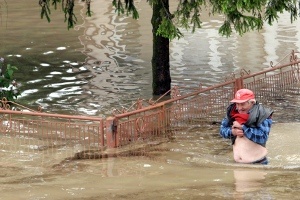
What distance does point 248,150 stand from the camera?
398 inches

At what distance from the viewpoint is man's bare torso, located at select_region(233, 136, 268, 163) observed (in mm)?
10039

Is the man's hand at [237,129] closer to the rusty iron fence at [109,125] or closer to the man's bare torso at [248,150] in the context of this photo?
the man's bare torso at [248,150]

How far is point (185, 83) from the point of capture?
61.0 ft

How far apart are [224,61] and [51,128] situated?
32.7 ft

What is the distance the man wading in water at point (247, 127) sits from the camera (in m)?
9.77

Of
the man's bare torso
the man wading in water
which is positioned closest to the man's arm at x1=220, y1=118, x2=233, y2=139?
the man wading in water

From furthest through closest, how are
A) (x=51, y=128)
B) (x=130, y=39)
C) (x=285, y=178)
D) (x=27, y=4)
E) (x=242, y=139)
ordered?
(x=27, y=4), (x=130, y=39), (x=51, y=128), (x=242, y=139), (x=285, y=178)

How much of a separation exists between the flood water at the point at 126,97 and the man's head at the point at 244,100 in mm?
814

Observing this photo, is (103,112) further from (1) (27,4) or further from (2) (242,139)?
(1) (27,4)

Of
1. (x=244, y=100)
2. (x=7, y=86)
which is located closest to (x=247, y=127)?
(x=244, y=100)

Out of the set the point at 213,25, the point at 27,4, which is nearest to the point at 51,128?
the point at 213,25

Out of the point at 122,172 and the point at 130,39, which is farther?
the point at 130,39

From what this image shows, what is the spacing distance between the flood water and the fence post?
51 centimetres

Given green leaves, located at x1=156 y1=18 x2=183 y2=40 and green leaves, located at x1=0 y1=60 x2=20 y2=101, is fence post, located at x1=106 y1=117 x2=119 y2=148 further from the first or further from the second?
green leaves, located at x1=0 y1=60 x2=20 y2=101
